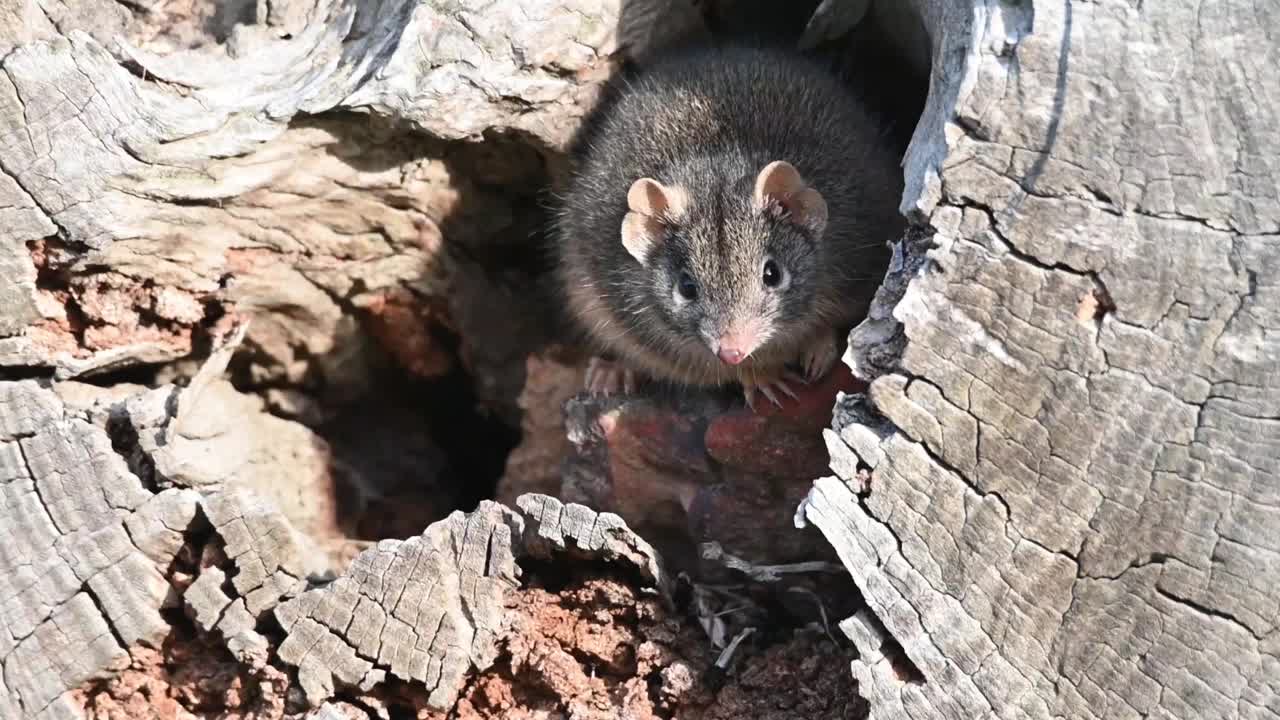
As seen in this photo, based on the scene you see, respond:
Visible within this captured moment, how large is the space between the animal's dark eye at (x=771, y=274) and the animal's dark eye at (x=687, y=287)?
25 centimetres

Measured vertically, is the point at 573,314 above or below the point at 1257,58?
below

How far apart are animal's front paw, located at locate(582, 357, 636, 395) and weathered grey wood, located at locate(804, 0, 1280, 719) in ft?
6.06

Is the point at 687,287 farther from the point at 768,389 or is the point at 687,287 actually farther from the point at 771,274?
the point at 768,389

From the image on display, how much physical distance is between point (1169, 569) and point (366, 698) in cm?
208

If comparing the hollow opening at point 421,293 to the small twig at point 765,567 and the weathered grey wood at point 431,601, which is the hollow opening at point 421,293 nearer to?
the small twig at point 765,567

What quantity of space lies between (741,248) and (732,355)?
47cm

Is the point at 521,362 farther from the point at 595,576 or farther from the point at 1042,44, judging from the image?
the point at 1042,44

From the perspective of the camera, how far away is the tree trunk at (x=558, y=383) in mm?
2562

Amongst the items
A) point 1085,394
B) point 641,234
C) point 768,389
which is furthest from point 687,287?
point 1085,394

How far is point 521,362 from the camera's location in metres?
5.26

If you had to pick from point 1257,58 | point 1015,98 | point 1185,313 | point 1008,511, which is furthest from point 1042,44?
point 1008,511

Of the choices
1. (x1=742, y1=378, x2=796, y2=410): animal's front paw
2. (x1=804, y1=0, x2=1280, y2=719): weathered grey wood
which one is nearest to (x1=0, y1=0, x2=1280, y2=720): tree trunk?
(x1=804, y1=0, x2=1280, y2=719): weathered grey wood

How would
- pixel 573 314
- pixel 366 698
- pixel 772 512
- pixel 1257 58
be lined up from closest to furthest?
pixel 1257 58 < pixel 366 698 < pixel 772 512 < pixel 573 314

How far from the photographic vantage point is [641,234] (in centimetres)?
440
